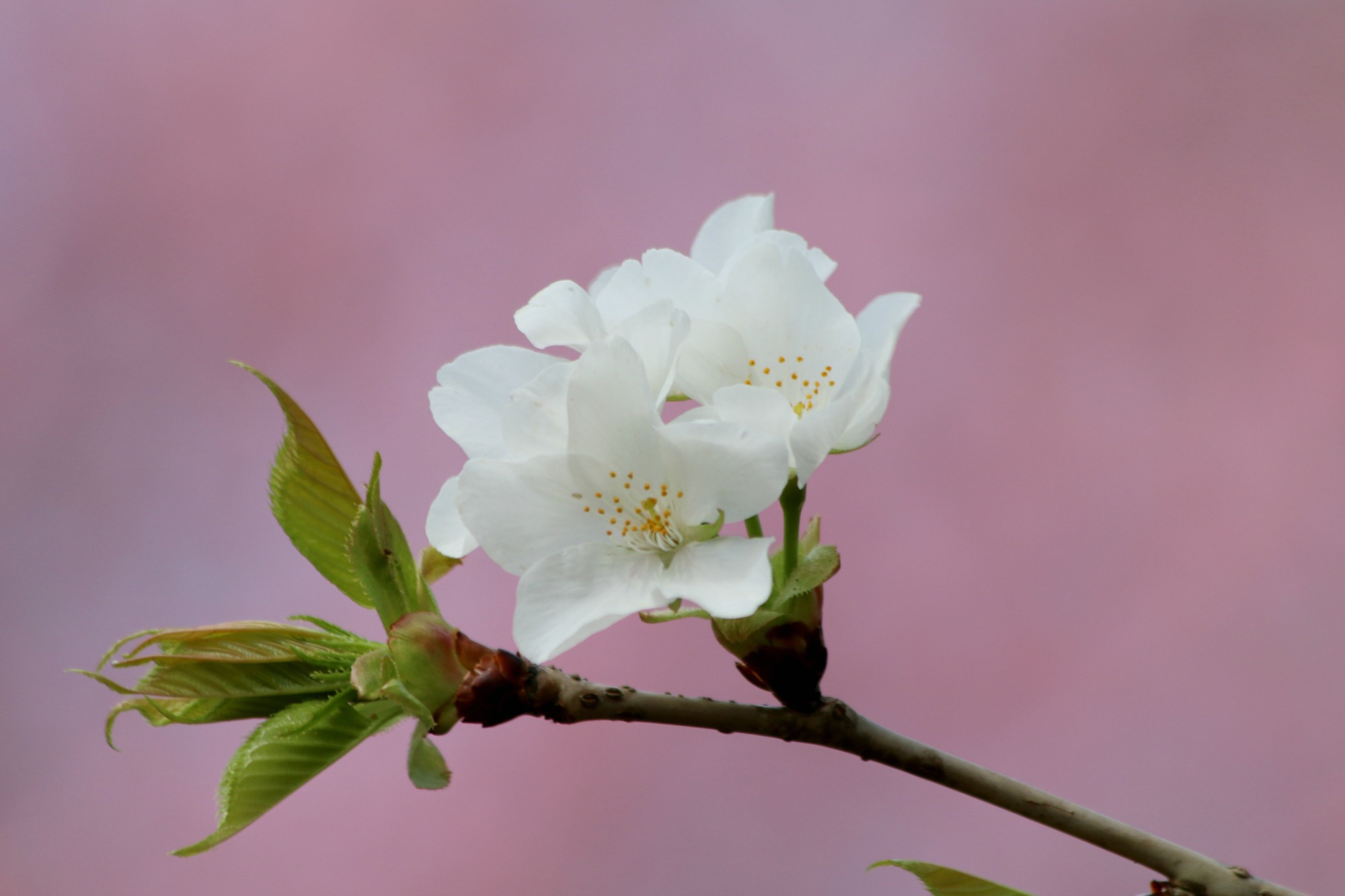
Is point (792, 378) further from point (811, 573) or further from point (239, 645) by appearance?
point (239, 645)

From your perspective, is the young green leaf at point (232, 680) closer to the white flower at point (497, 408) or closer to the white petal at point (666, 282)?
the white flower at point (497, 408)

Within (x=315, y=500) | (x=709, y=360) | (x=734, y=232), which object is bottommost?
(x=315, y=500)

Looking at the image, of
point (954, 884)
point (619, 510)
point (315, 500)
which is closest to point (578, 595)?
point (619, 510)

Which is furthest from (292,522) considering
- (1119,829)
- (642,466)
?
(1119,829)

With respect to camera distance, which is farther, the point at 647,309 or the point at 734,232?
the point at 734,232

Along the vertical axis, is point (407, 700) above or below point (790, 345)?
below

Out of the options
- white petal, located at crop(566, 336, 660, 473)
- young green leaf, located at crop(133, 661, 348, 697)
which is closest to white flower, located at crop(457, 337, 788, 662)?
white petal, located at crop(566, 336, 660, 473)
